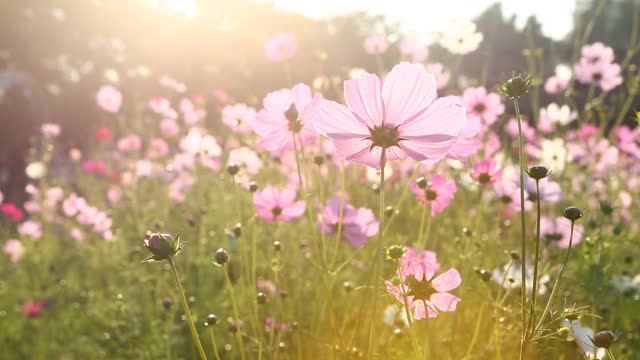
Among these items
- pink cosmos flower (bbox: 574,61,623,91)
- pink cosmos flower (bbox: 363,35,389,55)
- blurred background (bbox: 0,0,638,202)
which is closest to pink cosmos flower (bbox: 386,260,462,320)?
pink cosmos flower (bbox: 574,61,623,91)

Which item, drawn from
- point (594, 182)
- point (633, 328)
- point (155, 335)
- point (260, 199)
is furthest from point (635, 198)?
point (155, 335)

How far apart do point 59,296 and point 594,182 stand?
2.56 metres

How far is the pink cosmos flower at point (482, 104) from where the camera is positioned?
210 cm

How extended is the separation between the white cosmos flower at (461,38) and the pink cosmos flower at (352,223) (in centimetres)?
104

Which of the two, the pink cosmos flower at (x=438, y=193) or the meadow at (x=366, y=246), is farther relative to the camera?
the pink cosmos flower at (x=438, y=193)

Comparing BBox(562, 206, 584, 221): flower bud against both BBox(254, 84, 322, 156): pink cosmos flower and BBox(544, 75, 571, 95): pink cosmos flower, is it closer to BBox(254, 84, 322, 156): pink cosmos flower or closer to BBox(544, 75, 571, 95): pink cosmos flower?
BBox(254, 84, 322, 156): pink cosmos flower

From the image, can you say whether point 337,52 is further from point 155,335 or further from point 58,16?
point 155,335

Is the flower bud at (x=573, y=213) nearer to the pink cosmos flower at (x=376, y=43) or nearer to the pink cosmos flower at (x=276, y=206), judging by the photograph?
the pink cosmos flower at (x=276, y=206)

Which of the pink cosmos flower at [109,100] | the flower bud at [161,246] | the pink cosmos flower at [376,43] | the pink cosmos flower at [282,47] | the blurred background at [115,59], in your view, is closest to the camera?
the flower bud at [161,246]

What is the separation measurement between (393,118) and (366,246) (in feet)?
5.11

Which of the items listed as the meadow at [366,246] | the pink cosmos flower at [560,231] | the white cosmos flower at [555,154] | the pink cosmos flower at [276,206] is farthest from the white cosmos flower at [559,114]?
the pink cosmos flower at [276,206]

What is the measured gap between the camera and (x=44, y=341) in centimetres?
260

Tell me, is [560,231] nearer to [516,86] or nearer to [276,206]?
[276,206]

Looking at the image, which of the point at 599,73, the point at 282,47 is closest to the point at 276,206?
the point at 282,47
